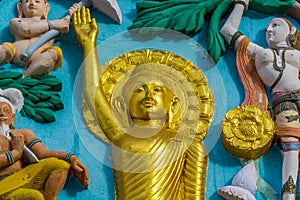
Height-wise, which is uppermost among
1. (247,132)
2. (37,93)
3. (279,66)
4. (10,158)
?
(279,66)

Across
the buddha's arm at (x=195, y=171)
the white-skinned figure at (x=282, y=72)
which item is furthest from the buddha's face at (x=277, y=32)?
the buddha's arm at (x=195, y=171)

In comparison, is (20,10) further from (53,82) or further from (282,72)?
(282,72)

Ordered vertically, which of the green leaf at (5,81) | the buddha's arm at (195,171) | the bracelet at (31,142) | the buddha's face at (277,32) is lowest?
the buddha's arm at (195,171)

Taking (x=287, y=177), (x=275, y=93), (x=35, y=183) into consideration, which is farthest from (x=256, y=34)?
(x=35, y=183)

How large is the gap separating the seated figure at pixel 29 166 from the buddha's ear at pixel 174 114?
719 millimetres

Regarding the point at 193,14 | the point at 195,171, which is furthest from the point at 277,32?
the point at 195,171

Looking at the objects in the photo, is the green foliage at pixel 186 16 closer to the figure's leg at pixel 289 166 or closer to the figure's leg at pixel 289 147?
the figure's leg at pixel 289 147

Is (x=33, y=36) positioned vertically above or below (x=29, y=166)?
above

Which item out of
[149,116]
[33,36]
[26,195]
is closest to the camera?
[26,195]

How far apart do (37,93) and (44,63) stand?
25 centimetres

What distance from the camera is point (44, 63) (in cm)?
641

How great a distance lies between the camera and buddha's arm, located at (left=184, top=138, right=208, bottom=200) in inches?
233

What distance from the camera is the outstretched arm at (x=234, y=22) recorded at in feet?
22.3

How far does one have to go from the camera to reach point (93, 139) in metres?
6.18
